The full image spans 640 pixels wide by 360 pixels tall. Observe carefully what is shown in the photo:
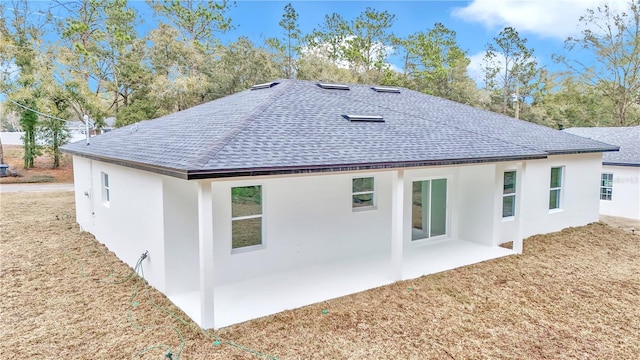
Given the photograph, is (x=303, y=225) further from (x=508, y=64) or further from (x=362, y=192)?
(x=508, y=64)

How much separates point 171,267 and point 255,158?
269cm

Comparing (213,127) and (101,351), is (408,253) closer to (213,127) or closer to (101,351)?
(213,127)

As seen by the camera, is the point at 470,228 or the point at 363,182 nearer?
the point at 363,182

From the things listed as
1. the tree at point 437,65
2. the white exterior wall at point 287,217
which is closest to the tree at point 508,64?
the tree at point 437,65

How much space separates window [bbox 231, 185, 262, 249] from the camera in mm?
7801

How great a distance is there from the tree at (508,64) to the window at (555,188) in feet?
86.0

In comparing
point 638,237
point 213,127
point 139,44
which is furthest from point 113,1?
point 638,237

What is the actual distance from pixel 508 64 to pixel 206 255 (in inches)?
1545

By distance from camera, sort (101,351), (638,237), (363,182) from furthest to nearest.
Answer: (638,237) → (363,182) → (101,351)

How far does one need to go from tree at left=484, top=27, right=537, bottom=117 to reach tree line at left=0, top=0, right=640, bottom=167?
0.09 m

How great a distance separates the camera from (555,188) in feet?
41.1

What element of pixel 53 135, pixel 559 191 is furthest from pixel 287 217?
pixel 53 135

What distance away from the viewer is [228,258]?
774cm

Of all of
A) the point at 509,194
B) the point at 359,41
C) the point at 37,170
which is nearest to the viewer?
the point at 509,194
